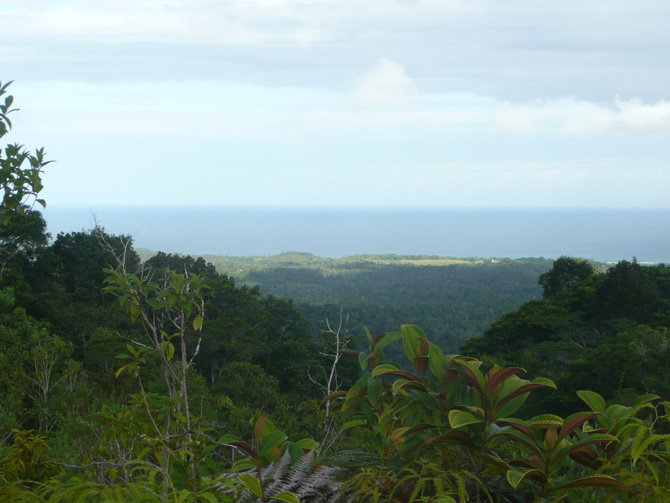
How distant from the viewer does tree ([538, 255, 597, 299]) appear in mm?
23844

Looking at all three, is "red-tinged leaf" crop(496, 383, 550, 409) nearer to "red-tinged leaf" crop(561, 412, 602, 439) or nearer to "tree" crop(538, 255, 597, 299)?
"red-tinged leaf" crop(561, 412, 602, 439)

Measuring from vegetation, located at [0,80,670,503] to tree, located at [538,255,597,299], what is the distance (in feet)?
0.35

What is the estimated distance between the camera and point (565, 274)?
24484 millimetres

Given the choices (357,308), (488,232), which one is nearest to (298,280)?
(357,308)

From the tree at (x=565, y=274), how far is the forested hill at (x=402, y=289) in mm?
8245

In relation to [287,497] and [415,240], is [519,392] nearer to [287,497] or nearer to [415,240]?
[287,497]

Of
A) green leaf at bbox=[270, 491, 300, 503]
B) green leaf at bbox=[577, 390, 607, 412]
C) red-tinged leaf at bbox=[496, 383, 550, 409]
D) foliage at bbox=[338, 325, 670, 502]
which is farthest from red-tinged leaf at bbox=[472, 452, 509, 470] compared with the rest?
green leaf at bbox=[270, 491, 300, 503]

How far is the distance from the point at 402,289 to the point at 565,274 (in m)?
30.0

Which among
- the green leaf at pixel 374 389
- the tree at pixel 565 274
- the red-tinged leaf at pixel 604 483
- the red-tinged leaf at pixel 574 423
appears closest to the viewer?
the red-tinged leaf at pixel 604 483

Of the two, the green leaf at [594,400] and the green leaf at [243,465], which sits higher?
the green leaf at [594,400]

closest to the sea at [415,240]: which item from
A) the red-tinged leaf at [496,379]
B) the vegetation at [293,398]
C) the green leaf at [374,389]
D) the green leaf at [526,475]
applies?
the vegetation at [293,398]

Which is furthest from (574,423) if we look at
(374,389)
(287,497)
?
(287,497)

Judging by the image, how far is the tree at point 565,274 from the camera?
23.8 metres

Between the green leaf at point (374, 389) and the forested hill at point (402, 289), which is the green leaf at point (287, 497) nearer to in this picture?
the green leaf at point (374, 389)
